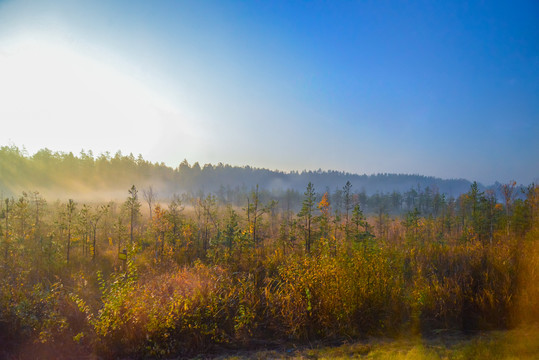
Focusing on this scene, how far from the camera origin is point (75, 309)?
5328 millimetres

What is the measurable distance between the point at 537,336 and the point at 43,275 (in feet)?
40.5

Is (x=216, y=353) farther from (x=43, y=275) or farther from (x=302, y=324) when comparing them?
(x=43, y=275)

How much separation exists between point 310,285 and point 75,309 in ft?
16.4

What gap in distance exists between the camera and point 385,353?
3689 mm

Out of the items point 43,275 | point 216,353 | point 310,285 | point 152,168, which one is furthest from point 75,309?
point 152,168

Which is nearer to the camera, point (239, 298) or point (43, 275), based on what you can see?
point (239, 298)

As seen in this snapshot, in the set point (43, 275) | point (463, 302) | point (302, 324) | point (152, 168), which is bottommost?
point (43, 275)

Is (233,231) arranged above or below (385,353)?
above

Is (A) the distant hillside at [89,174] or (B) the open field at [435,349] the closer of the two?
(B) the open field at [435,349]

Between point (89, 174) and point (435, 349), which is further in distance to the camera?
point (89, 174)

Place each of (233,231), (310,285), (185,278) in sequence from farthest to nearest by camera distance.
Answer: (233,231) < (185,278) < (310,285)

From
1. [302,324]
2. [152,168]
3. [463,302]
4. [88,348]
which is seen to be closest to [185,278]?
[88,348]

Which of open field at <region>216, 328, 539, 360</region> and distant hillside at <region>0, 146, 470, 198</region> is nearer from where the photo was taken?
open field at <region>216, 328, 539, 360</region>

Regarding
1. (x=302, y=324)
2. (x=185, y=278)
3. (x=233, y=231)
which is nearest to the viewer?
(x=302, y=324)
